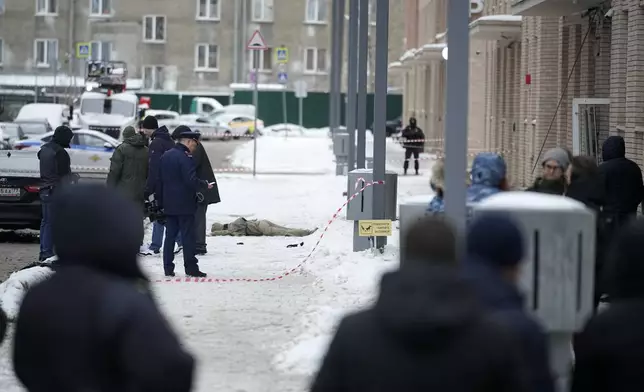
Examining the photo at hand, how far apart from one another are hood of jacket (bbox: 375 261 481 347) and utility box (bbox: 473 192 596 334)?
2.88 m

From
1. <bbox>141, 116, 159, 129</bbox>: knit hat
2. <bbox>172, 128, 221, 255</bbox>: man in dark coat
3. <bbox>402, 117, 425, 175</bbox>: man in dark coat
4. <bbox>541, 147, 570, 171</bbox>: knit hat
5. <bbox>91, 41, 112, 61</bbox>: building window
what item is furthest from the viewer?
<bbox>91, 41, 112, 61</bbox>: building window

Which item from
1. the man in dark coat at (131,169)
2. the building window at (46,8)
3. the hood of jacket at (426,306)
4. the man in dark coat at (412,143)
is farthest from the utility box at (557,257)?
the building window at (46,8)

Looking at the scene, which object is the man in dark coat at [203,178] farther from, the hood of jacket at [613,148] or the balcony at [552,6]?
the balcony at [552,6]

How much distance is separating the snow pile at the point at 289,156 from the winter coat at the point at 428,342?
110ft

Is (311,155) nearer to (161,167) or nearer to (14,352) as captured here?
(161,167)

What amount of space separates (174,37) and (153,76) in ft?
7.74

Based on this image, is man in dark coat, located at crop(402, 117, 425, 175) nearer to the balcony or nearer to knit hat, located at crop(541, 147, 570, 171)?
the balcony

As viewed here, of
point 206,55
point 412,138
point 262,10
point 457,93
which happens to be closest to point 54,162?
point 457,93

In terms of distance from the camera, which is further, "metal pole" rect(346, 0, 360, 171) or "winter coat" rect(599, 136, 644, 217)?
"metal pole" rect(346, 0, 360, 171)

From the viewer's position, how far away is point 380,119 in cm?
1602

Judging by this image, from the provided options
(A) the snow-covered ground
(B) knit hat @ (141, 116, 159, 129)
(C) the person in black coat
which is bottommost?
(A) the snow-covered ground

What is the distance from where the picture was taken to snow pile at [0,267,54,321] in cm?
1110

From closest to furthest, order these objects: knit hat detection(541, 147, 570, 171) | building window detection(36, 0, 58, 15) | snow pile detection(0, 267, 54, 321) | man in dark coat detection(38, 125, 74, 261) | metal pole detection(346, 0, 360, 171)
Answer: knit hat detection(541, 147, 570, 171), snow pile detection(0, 267, 54, 321), man in dark coat detection(38, 125, 74, 261), metal pole detection(346, 0, 360, 171), building window detection(36, 0, 58, 15)

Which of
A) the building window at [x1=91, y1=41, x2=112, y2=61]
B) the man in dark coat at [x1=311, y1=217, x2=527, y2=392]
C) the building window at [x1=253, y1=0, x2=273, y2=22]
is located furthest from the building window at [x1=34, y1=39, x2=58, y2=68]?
the man in dark coat at [x1=311, y1=217, x2=527, y2=392]
